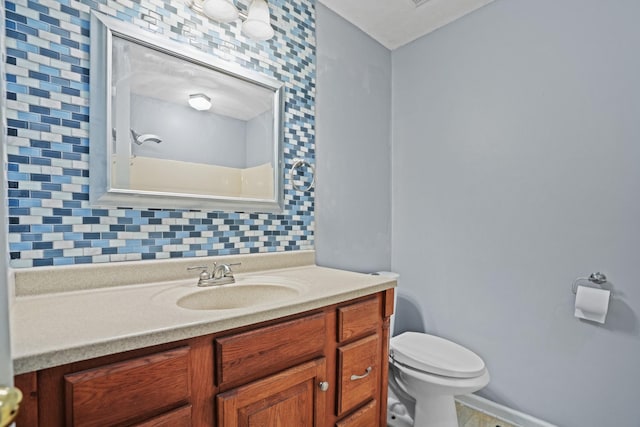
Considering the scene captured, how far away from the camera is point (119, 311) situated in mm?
767

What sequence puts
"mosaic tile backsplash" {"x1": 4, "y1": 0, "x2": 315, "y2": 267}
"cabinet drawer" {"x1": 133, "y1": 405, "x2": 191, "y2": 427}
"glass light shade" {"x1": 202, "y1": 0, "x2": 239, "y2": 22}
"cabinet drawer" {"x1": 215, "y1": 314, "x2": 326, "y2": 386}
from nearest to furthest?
"cabinet drawer" {"x1": 133, "y1": 405, "x2": 191, "y2": 427}, "cabinet drawer" {"x1": 215, "y1": 314, "x2": 326, "y2": 386}, "mosaic tile backsplash" {"x1": 4, "y1": 0, "x2": 315, "y2": 267}, "glass light shade" {"x1": 202, "y1": 0, "x2": 239, "y2": 22}

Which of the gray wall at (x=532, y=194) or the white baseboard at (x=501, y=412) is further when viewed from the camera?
the white baseboard at (x=501, y=412)

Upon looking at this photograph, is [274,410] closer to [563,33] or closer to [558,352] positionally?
[558,352]

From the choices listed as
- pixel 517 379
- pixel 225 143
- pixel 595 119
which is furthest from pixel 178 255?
pixel 595 119

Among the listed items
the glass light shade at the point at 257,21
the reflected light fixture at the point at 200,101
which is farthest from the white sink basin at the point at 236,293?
the glass light shade at the point at 257,21

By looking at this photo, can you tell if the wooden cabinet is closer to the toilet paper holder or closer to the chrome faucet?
the chrome faucet

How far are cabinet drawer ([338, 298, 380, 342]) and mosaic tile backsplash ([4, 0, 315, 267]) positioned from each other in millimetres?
600

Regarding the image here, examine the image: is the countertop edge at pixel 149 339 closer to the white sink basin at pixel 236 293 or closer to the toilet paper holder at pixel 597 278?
the white sink basin at pixel 236 293

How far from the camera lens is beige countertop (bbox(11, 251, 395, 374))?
1.88 ft

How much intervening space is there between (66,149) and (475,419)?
2241 mm

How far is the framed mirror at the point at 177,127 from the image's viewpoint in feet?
3.34

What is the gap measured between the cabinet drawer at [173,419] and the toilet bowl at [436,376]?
3.45 ft

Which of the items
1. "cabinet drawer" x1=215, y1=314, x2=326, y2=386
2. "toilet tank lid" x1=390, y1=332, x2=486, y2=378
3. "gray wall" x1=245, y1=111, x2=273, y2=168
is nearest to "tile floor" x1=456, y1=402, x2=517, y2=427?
"toilet tank lid" x1=390, y1=332, x2=486, y2=378

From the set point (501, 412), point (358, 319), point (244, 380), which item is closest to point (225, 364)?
point (244, 380)
